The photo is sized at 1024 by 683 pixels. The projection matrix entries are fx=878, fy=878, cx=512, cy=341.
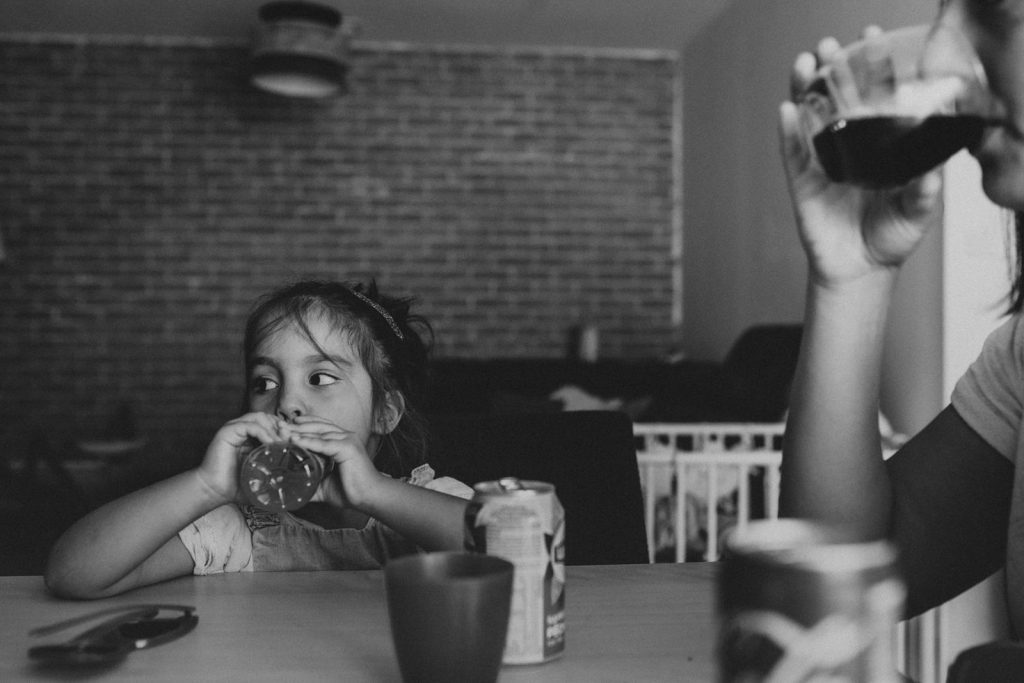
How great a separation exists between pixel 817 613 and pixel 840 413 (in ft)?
1.47

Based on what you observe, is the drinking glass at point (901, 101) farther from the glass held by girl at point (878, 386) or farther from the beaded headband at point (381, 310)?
the beaded headband at point (381, 310)

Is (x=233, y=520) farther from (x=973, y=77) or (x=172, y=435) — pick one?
(x=172, y=435)

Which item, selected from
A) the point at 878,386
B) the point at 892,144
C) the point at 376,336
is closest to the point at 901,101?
the point at 892,144

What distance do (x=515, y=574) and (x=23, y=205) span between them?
4831 millimetres

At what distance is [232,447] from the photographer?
0.90 meters

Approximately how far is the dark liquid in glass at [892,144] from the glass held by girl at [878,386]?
0.04m

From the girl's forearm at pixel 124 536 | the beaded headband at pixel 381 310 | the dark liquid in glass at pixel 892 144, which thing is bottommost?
the girl's forearm at pixel 124 536

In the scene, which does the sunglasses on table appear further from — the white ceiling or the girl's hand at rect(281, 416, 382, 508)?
the white ceiling

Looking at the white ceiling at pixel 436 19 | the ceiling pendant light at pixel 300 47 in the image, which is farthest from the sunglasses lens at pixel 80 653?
the white ceiling at pixel 436 19

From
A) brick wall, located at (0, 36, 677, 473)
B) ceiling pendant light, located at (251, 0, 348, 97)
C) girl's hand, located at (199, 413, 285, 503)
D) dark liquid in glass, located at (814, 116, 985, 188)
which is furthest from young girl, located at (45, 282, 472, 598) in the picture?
brick wall, located at (0, 36, 677, 473)

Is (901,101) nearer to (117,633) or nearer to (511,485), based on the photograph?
(511,485)

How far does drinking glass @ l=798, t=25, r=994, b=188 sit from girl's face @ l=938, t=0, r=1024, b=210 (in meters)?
0.03

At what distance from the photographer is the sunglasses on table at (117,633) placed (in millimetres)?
625

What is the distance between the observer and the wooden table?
2.05 ft
